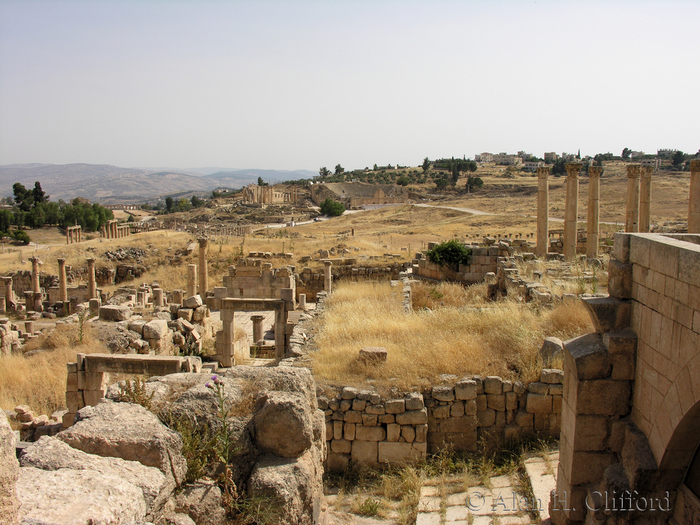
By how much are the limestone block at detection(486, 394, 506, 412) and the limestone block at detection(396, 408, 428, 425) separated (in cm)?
88

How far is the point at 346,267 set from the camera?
23953 mm

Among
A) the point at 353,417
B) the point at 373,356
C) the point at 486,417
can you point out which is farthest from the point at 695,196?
the point at 353,417

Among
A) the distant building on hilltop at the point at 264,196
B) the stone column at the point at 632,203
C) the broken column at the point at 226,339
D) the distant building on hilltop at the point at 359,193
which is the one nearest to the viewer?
the broken column at the point at 226,339

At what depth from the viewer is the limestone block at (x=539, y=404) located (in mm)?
6598

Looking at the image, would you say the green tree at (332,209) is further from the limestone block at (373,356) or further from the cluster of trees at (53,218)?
the limestone block at (373,356)

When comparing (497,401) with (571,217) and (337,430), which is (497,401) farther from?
(571,217)

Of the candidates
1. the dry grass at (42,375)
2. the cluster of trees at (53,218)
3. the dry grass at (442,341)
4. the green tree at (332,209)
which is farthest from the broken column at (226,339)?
the green tree at (332,209)

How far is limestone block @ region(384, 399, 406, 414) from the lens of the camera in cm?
664

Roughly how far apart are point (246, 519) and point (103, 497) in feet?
3.72

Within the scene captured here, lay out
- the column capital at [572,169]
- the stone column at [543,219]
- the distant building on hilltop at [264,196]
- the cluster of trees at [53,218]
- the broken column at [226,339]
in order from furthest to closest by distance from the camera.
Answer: the distant building on hilltop at [264,196] < the cluster of trees at [53,218] < the stone column at [543,219] < the column capital at [572,169] < the broken column at [226,339]

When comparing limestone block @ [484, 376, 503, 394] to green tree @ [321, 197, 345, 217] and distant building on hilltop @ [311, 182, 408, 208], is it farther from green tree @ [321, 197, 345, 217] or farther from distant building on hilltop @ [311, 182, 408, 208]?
distant building on hilltop @ [311, 182, 408, 208]

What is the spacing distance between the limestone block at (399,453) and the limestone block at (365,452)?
0.07 metres

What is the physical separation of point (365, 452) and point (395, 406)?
752 mm

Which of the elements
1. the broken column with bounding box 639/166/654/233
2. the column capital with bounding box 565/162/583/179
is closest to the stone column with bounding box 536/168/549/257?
the column capital with bounding box 565/162/583/179
